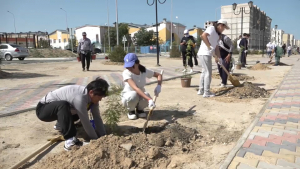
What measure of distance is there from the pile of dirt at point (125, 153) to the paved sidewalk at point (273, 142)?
2.08ft

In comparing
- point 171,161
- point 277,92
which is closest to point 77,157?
point 171,161

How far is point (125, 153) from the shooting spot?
2.46 m

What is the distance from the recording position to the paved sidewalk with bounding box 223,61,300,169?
2.38m

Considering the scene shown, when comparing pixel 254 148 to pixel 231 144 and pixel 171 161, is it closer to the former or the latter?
pixel 231 144

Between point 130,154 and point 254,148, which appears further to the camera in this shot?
point 254,148

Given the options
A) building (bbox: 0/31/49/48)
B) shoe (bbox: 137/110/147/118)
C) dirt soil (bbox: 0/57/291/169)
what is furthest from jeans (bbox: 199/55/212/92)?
building (bbox: 0/31/49/48)

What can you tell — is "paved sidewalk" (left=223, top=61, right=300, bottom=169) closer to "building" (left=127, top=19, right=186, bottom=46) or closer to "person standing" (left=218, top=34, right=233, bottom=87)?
"person standing" (left=218, top=34, right=233, bottom=87)

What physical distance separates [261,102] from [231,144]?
2318 mm

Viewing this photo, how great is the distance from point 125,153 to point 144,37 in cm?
5468

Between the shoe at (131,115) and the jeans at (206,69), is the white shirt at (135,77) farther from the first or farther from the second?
the jeans at (206,69)

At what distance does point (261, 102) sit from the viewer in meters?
4.91

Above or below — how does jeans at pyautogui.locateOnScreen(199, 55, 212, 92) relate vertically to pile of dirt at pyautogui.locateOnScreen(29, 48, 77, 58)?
below

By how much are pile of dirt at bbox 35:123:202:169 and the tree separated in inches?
2129

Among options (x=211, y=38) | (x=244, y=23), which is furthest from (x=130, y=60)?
(x=244, y=23)
